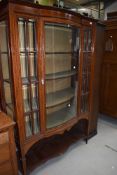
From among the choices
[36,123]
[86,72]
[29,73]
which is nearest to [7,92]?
[29,73]

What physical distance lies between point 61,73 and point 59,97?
327mm

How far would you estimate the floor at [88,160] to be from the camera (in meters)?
1.92

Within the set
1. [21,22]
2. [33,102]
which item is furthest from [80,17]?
[33,102]

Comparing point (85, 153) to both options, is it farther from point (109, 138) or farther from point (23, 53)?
point (23, 53)

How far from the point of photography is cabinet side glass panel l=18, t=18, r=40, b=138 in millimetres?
1455

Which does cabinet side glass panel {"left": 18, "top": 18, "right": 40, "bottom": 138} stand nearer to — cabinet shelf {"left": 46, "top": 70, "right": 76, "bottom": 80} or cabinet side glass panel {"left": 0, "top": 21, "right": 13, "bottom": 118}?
cabinet side glass panel {"left": 0, "top": 21, "right": 13, "bottom": 118}

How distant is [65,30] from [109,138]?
6.32ft

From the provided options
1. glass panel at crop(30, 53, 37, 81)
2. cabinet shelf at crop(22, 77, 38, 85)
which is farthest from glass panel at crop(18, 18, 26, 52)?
cabinet shelf at crop(22, 77, 38, 85)

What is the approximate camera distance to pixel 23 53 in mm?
1479

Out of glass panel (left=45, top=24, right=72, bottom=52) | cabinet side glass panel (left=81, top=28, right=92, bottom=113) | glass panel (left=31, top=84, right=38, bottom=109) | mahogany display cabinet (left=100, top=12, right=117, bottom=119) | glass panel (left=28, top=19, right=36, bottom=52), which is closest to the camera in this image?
Result: glass panel (left=28, top=19, right=36, bottom=52)

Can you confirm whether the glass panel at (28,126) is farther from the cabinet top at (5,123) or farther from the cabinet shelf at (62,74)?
the cabinet shelf at (62,74)

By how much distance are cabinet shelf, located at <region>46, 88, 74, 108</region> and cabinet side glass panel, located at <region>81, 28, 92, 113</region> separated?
0.20 m

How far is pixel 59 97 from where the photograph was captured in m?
2.03

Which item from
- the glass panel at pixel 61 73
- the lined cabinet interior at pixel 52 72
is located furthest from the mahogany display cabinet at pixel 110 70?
the glass panel at pixel 61 73
